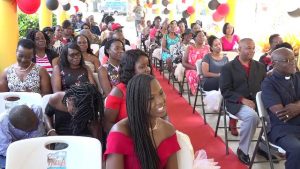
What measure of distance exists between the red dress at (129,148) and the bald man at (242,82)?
2.12 m

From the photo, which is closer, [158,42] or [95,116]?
[95,116]

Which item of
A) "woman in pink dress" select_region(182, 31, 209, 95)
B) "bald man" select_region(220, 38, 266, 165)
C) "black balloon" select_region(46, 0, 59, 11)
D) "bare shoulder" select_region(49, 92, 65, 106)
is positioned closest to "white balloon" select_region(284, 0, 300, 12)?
"woman in pink dress" select_region(182, 31, 209, 95)

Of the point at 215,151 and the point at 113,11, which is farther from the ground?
the point at 113,11

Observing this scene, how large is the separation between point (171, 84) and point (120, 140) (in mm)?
6199

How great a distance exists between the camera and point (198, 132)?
478 cm

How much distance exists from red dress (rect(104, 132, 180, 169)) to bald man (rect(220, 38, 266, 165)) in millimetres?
2122

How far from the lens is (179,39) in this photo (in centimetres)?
808

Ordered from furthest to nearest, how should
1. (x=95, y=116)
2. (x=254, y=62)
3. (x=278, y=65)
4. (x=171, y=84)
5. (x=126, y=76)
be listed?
(x=171, y=84) → (x=254, y=62) → (x=278, y=65) → (x=126, y=76) → (x=95, y=116)

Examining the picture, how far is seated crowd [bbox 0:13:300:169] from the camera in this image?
1.77 metres

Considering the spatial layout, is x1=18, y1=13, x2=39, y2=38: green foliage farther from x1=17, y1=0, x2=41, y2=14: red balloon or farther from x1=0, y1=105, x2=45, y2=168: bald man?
x1=0, y1=105, x2=45, y2=168: bald man

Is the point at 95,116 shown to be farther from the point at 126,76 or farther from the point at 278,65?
the point at 278,65

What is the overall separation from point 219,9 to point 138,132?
706 cm

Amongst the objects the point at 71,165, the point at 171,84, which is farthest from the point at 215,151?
the point at 171,84

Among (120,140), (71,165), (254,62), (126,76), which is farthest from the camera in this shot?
(254,62)
